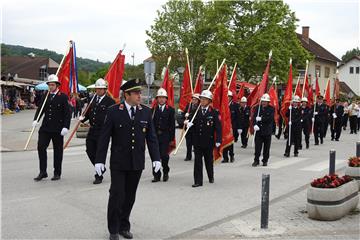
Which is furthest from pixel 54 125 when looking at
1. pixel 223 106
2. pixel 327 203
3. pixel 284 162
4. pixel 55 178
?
pixel 284 162

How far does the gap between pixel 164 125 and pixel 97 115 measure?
159 centimetres

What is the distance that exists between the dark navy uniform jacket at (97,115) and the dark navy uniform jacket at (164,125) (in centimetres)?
127

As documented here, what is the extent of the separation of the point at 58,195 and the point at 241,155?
8578 millimetres

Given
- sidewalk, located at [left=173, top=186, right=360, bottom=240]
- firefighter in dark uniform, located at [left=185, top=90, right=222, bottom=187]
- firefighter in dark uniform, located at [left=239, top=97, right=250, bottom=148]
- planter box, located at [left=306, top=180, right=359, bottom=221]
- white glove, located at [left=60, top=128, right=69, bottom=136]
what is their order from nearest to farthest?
sidewalk, located at [left=173, top=186, right=360, bottom=240] → planter box, located at [left=306, top=180, right=359, bottom=221] → white glove, located at [left=60, top=128, right=69, bottom=136] → firefighter in dark uniform, located at [left=185, top=90, right=222, bottom=187] → firefighter in dark uniform, located at [left=239, top=97, right=250, bottom=148]

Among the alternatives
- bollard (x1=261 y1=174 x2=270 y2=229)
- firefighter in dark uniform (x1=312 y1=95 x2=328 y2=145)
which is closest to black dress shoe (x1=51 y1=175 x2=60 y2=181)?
bollard (x1=261 y1=174 x2=270 y2=229)

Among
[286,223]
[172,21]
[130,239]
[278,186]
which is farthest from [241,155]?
[172,21]

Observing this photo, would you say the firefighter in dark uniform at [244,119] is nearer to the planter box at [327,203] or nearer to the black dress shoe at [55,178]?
the black dress shoe at [55,178]

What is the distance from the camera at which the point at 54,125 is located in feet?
33.7

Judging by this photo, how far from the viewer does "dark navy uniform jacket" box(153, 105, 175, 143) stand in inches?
434

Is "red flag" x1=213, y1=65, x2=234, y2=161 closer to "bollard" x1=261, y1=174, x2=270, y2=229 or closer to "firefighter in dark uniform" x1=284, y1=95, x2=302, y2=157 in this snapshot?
"firefighter in dark uniform" x1=284, y1=95, x2=302, y2=157

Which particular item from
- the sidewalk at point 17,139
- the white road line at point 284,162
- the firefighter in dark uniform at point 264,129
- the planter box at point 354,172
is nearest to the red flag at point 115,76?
the firefighter in dark uniform at point 264,129

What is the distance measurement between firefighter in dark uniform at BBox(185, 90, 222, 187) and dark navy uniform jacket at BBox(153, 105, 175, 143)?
70 cm

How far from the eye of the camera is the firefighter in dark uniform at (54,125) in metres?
10.2

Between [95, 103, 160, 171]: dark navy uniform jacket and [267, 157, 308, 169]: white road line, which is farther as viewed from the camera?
[267, 157, 308, 169]: white road line
